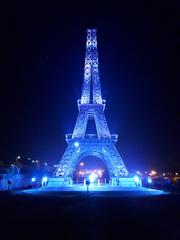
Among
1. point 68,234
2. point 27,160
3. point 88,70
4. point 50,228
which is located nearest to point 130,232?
point 68,234

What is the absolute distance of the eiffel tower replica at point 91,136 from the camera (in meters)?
42.9

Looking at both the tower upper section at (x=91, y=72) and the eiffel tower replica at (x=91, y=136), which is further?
the tower upper section at (x=91, y=72)

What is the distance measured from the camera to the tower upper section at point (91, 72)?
154ft

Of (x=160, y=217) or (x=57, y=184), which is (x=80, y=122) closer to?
(x=57, y=184)

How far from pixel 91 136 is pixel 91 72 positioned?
1118 cm

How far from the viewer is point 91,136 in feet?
154

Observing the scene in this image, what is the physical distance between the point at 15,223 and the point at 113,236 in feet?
13.3

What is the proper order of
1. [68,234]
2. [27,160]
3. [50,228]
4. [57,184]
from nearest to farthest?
[68,234], [50,228], [57,184], [27,160]

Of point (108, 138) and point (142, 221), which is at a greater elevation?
point (108, 138)

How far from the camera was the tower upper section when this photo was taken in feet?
154

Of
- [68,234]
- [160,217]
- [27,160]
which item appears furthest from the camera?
[27,160]

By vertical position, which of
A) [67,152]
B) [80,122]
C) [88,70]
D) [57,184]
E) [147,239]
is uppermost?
[88,70]

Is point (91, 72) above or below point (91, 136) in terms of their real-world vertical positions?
above

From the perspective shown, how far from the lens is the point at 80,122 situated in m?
45.8
